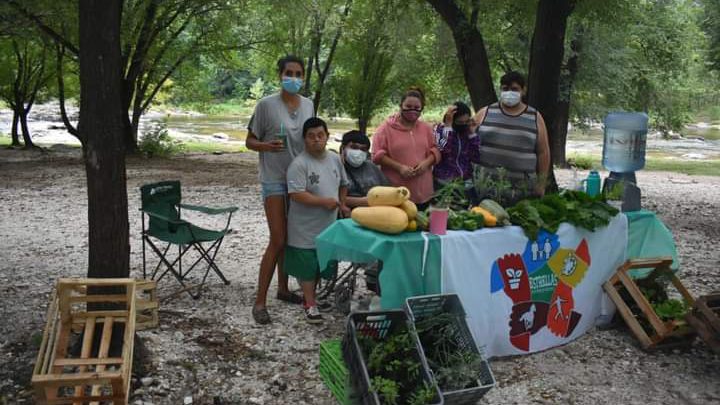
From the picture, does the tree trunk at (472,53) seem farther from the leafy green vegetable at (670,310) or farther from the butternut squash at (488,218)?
the butternut squash at (488,218)

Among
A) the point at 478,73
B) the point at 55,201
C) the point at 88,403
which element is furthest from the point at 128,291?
the point at 55,201

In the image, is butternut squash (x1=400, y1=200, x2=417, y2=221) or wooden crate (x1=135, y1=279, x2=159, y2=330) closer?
butternut squash (x1=400, y1=200, x2=417, y2=221)

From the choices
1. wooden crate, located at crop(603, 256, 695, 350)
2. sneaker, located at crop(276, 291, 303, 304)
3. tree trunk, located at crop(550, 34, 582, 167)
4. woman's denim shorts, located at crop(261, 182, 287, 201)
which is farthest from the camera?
tree trunk, located at crop(550, 34, 582, 167)

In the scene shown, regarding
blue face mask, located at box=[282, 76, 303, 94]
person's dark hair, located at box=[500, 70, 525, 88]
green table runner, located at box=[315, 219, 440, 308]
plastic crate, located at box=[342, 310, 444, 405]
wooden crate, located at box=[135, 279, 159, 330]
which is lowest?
wooden crate, located at box=[135, 279, 159, 330]

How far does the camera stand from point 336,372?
10.5 feet

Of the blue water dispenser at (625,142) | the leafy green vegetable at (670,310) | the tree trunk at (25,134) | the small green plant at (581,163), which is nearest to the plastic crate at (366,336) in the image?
the leafy green vegetable at (670,310)

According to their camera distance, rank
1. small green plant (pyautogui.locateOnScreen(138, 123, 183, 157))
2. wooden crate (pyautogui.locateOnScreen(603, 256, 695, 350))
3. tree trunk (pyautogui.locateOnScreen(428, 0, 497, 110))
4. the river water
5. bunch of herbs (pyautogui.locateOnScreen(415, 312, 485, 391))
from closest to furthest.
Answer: bunch of herbs (pyautogui.locateOnScreen(415, 312, 485, 391)) → wooden crate (pyautogui.locateOnScreen(603, 256, 695, 350)) → tree trunk (pyautogui.locateOnScreen(428, 0, 497, 110)) → small green plant (pyautogui.locateOnScreen(138, 123, 183, 157)) → the river water

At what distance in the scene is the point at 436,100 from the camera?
22.4 meters

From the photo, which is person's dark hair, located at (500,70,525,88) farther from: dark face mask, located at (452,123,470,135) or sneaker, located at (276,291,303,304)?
sneaker, located at (276,291,303,304)

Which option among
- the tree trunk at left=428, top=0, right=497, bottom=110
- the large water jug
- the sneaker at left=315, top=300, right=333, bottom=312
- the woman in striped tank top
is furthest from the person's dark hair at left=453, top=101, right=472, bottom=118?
the tree trunk at left=428, top=0, right=497, bottom=110

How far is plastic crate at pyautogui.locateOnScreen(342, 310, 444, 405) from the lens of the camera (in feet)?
9.74

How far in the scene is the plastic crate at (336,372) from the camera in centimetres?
306

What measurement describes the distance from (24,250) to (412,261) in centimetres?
476

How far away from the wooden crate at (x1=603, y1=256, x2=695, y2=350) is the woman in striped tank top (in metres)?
0.81
